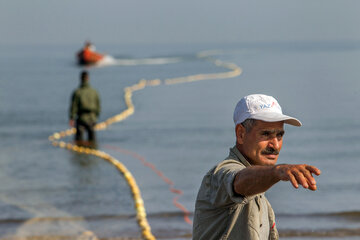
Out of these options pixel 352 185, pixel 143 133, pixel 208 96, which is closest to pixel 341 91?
pixel 208 96

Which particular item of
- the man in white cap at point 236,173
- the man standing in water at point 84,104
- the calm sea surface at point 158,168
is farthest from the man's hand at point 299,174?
the man standing in water at point 84,104

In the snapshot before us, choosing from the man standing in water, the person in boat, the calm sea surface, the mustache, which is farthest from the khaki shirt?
the person in boat

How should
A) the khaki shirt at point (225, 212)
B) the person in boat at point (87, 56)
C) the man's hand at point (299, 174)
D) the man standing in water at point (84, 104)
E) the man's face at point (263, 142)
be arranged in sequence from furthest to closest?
the person in boat at point (87, 56)
the man standing in water at point (84, 104)
the man's face at point (263, 142)
the khaki shirt at point (225, 212)
the man's hand at point (299, 174)

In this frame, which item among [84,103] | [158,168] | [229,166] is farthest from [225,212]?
[84,103]

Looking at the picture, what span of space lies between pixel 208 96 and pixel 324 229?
21.1 m

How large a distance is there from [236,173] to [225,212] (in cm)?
30

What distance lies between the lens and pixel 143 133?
55.7ft

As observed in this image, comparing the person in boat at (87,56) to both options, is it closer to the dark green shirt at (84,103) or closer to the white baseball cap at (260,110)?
the dark green shirt at (84,103)

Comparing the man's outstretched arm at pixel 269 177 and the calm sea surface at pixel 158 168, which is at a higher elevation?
the man's outstretched arm at pixel 269 177

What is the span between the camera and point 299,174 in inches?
90.7

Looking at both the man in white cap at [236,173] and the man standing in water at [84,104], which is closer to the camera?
the man in white cap at [236,173]

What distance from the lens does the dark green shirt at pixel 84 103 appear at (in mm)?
13969

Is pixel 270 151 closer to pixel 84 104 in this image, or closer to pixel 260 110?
pixel 260 110

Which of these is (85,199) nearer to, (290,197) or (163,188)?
(163,188)
